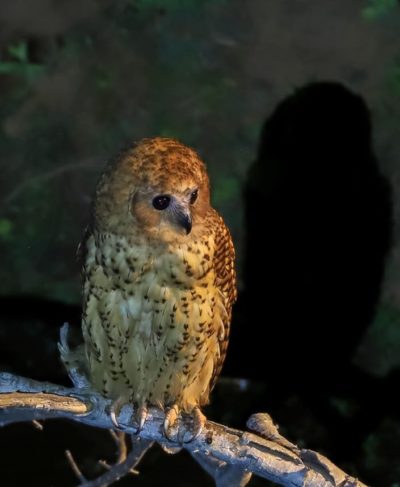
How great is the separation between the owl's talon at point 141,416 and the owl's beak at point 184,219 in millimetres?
340

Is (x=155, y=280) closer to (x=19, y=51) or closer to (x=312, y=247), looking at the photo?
(x=312, y=247)

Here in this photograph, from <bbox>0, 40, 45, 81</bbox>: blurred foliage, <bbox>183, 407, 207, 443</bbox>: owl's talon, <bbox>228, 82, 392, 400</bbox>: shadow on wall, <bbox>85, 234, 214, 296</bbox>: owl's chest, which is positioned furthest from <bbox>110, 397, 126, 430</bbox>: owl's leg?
<bbox>0, 40, 45, 81</bbox>: blurred foliage

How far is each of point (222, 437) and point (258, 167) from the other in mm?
1141

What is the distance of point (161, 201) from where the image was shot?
1.25m

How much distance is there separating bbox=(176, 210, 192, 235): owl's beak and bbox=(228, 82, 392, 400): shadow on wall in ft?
3.34

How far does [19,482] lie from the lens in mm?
1877

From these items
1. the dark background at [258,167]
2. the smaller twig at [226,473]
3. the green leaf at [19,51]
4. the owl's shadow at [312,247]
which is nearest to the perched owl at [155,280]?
the smaller twig at [226,473]

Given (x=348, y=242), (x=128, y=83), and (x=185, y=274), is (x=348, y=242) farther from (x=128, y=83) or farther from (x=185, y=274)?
(x=185, y=274)

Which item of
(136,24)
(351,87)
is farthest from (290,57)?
(136,24)

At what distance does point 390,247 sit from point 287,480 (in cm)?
115

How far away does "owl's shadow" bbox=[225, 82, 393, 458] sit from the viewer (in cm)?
221

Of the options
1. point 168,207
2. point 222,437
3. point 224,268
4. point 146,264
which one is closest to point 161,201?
point 168,207

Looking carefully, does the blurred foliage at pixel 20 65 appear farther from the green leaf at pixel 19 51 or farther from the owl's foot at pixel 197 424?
the owl's foot at pixel 197 424

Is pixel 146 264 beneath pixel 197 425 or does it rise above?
above
